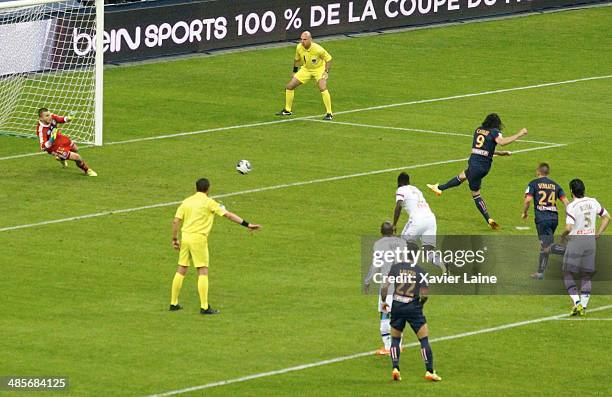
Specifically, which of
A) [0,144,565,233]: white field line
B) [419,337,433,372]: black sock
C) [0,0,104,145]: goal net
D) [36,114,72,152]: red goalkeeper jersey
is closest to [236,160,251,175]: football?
[0,144,565,233]: white field line

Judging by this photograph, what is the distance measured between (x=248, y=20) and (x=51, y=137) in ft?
57.7

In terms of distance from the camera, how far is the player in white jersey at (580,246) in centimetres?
2602

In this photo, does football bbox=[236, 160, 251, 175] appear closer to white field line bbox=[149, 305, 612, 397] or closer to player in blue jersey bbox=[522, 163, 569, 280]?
player in blue jersey bbox=[522, 163, 569, 280]

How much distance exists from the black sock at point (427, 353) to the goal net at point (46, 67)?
18.7m

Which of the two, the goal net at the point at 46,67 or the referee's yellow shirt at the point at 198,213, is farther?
the goal net at the point at 46,67

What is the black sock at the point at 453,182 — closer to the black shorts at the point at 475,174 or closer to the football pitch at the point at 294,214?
the black shorts at the point at 475,174

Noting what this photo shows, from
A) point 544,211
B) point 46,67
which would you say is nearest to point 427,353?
point 544,211

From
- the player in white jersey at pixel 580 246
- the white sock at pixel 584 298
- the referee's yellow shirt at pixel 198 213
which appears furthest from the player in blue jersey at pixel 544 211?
the referee's yellow shirt at pixel 198 213

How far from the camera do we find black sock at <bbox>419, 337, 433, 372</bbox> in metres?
22.5

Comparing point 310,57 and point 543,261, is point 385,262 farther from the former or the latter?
point 310,57

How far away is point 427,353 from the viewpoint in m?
22.5

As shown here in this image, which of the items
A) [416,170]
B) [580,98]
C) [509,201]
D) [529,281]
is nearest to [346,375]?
[529,281]

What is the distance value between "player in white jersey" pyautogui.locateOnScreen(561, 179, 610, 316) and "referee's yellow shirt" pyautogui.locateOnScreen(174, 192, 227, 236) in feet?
18.2

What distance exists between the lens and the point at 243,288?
89.4 ft
